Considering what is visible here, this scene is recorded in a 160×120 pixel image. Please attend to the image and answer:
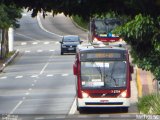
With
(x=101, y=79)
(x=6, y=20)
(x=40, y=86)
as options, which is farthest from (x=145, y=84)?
(x=6, y=20)

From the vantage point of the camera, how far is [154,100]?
31.2m

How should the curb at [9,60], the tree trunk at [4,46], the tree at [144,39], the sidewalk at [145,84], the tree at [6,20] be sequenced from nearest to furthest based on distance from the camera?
the tree at [144,39], the sidewalk at [145,84], the tree at [6,20], the curb at [9,60], the tree trunk at [4,46]

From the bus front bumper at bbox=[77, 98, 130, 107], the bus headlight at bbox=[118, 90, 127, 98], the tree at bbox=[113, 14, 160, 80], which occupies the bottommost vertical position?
the bus front bumper at bbox=[77, 98, 130, 107]

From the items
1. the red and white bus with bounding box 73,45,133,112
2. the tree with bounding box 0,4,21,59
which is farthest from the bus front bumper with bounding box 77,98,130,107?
the tree with bounding box 0,4,21,59

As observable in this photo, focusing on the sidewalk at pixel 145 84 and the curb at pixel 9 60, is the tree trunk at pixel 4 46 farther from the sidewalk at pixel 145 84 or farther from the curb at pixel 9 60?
the sidewalk at pixel 145 84

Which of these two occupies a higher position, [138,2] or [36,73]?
[138,2]

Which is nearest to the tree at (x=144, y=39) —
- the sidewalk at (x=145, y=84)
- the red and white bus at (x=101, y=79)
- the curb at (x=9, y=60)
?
the red and white bus at (x=101, y=79)

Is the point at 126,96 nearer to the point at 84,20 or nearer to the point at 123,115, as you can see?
the point at 123,115

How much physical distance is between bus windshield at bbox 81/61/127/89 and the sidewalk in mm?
5204

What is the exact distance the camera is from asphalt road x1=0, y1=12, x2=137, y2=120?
34.7 m

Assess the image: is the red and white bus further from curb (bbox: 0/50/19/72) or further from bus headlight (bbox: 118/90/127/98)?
curb (bbox: 0/50/19/72)

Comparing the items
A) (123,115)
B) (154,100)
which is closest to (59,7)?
(154,100)

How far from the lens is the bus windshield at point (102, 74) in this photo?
34719mm

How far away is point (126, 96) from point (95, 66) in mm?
1904
